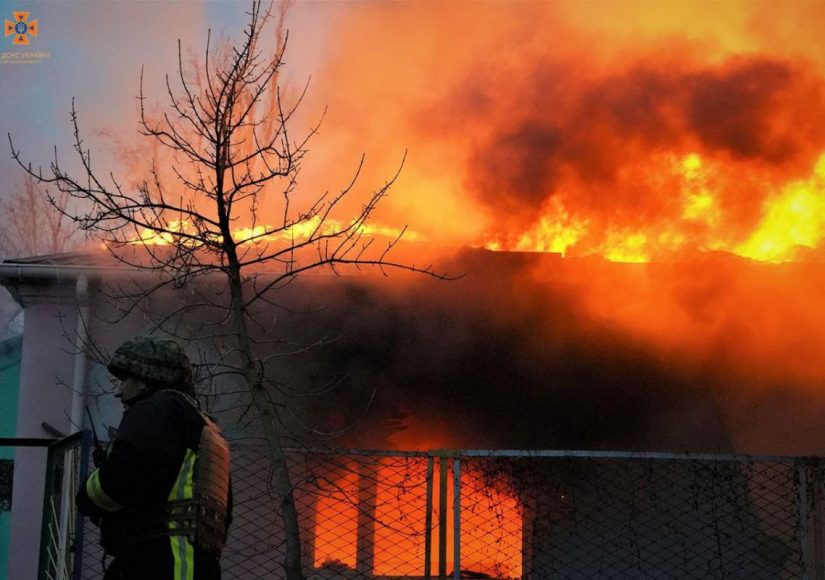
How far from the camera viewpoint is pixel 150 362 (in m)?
3.17

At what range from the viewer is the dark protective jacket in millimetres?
2855

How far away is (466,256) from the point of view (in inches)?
303

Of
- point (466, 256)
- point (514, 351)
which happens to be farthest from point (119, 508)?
point (514, 351)

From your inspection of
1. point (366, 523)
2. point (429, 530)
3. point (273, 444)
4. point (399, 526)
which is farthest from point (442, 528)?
point (399, 526)

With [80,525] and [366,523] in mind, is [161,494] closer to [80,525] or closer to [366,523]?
[80,525]

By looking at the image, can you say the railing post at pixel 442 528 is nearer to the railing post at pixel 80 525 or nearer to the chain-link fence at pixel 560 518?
the chain-link fence at pixel 560 518

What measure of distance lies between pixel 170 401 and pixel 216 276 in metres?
4.48

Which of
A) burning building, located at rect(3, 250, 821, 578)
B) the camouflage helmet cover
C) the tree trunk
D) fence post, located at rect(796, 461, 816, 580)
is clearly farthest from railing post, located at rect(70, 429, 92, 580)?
fence post, located at rect(796, 461, 816, 580)

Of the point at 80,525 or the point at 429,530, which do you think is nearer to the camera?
the point at 80,525

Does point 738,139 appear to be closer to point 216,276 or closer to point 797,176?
point 797,176

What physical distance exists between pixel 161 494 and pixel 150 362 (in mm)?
510

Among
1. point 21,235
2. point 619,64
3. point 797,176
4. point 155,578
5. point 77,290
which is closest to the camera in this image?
point 155,578

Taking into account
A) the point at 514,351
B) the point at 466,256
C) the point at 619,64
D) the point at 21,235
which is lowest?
the point at 514,351

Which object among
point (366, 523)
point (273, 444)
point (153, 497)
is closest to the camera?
point (153, 497)
